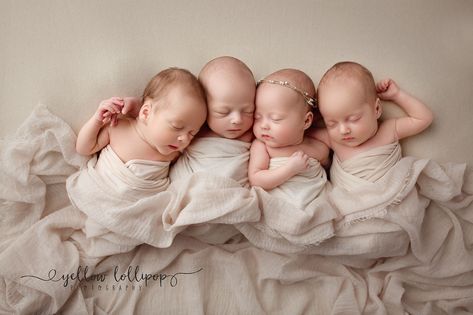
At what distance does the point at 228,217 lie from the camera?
1199 millimetres

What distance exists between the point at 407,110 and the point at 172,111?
0.75 m

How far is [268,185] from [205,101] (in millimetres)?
317

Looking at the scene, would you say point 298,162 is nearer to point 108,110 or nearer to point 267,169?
point 267,169

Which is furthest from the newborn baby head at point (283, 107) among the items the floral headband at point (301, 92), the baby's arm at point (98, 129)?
the baby's arm at point (98, 129)

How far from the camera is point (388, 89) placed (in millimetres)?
1365

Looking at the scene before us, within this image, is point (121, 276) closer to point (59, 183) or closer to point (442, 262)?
point (59, 183)

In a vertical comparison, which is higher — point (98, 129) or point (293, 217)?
point (98, 129)

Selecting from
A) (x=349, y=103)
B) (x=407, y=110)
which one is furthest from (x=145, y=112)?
(x=407, y=110)

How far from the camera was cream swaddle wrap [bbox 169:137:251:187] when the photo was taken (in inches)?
51.2

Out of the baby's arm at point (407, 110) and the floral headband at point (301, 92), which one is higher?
the floral headband at point (301, 92)

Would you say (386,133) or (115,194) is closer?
(115,194)

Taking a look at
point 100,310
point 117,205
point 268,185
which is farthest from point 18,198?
point 268,185

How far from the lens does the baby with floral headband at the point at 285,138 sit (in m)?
1.27
